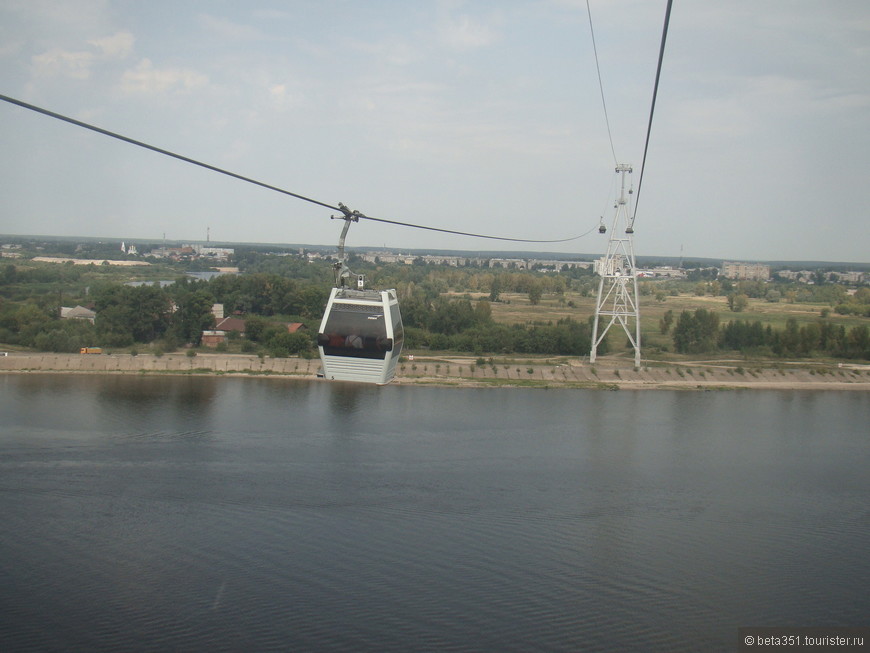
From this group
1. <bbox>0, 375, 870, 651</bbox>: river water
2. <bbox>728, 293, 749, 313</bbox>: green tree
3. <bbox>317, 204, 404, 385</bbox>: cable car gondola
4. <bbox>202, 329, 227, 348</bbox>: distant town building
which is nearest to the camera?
<bbox>317, 204, 404, 385</bbox>: cable car gondola

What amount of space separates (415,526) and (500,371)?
4665 millimetres

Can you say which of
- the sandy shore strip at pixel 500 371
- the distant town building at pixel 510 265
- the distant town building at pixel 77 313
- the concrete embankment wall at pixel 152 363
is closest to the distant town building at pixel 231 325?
the sandy shore strip at pixel 500 371

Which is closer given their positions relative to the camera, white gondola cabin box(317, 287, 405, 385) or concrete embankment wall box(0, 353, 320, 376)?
white gondola cabin box(317, 287, 405, 385)

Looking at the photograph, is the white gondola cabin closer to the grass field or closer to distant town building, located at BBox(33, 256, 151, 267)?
the grass field

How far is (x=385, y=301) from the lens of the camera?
2904mm

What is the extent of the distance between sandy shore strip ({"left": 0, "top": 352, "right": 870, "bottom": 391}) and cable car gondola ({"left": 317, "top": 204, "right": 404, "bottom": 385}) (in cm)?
542

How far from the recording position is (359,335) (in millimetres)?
2885

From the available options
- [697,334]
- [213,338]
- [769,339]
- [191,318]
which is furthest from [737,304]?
[191,318]

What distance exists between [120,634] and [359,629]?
36.8 inches

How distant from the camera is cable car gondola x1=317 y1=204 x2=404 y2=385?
288cm

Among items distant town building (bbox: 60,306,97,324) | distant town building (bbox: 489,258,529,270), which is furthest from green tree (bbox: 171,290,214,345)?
distant town building (bbox: 489,258,529,270)

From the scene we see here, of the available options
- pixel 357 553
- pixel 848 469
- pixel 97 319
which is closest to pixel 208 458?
pixel 357 553

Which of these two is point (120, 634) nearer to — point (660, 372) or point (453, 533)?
point (453, 533)

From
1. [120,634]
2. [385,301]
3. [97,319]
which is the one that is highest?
[385,301]
